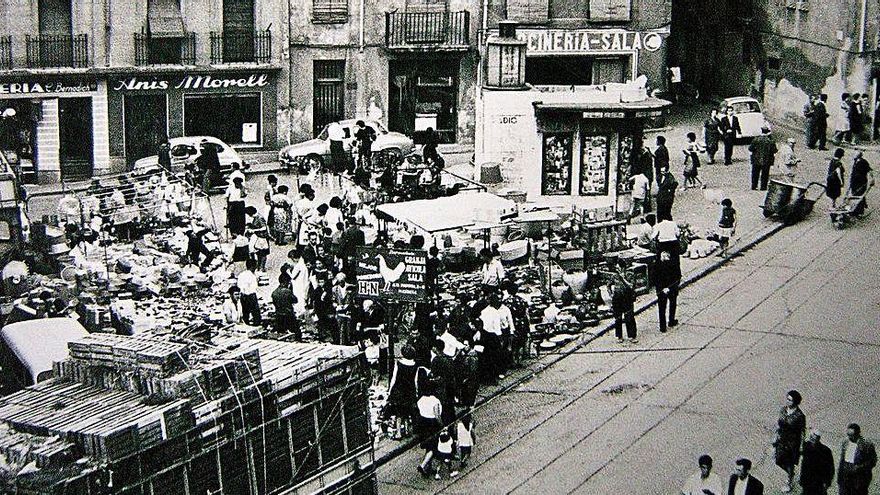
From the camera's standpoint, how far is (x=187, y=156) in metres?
40.0

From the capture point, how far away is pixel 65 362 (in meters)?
17.0

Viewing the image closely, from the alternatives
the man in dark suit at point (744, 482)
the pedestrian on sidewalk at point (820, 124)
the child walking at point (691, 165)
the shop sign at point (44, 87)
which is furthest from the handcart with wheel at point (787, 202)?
the shop sign at point (44, 87)

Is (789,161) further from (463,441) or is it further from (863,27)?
(463,441)

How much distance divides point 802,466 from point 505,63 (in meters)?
18.6

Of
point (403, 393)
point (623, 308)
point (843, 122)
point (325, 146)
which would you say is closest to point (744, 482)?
point (403, 393)

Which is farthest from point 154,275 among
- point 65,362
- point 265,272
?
point 65,362

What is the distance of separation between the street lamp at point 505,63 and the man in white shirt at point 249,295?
1134 cm

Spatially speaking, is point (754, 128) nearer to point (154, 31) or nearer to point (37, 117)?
point (154, 31)

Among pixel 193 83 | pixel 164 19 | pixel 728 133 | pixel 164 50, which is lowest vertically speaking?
pixel 728 133

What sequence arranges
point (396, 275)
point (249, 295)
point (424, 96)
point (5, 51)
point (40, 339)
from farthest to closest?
point (424, 96) < point (5, 51) < point (249, 295) < point (396, 275) < point (40, 339)

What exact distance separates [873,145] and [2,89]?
2625 centimetres

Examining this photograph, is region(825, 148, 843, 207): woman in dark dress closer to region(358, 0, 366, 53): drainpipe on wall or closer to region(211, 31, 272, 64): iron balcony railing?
region(358, 0, 366, 53): drainpipe on wall

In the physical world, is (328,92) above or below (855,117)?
above

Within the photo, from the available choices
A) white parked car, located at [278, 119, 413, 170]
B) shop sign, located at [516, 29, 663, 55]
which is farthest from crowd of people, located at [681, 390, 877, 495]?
shop sign, located at [516, 29, 663, 55]
